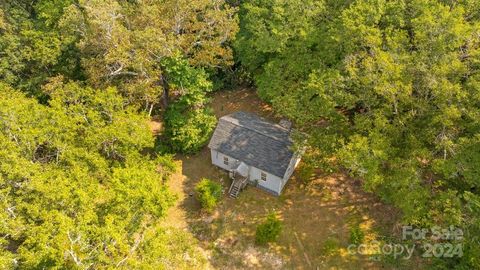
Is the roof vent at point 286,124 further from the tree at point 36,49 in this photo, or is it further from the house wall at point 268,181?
the tree at point 36,49

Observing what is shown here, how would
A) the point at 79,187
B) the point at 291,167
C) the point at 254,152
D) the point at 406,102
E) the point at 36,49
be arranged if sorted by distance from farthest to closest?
the point at 36,49, the point at 291,167, the point at 254,152, the point at 79,187, the point at 406,102

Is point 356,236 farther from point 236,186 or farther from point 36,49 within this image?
point 36,49

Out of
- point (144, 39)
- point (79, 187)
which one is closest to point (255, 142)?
point (144, 39)

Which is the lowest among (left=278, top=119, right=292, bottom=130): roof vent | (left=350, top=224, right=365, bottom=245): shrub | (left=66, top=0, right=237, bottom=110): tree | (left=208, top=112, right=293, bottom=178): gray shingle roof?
(left=350, top=224, right=365, bottom=245): shrub

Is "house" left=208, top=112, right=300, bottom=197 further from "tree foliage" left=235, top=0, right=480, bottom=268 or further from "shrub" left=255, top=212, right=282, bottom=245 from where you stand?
"shrub" left=255, top=212, right=282, bottom=245

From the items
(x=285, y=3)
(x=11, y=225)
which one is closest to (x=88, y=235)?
(x=11, y=225)

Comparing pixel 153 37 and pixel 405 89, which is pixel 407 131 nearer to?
pixel 405 89

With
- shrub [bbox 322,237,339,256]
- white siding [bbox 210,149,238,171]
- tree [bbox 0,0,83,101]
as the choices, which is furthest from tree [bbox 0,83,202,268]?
shrub [bbox 322,237,339,256]

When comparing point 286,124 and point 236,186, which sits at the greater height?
point 286,124
